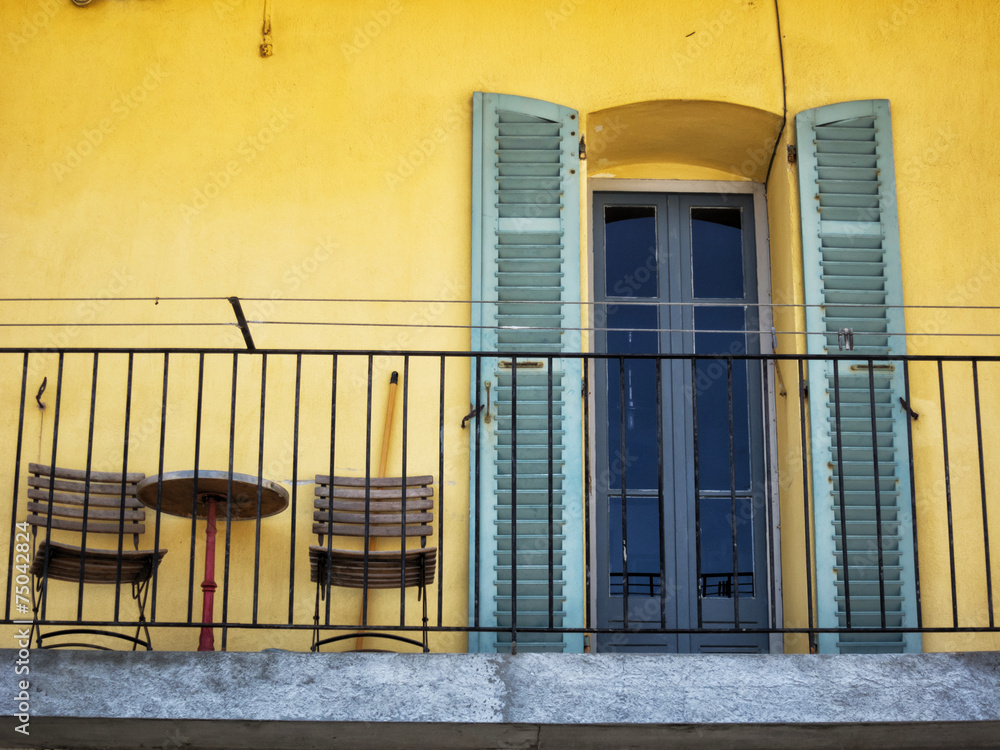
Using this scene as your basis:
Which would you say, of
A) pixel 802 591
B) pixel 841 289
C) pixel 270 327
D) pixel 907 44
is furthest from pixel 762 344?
pixel 270 327

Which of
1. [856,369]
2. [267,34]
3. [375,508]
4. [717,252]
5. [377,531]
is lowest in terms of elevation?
[377,531]

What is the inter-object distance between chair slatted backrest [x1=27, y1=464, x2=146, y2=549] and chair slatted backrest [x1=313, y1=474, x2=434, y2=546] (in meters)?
0.81

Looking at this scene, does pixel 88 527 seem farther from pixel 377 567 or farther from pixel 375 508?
pixel 377 567

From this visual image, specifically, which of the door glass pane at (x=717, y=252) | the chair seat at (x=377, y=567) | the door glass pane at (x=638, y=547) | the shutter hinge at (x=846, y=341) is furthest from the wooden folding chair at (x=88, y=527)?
the shutter hinge at (x=846, y=341)

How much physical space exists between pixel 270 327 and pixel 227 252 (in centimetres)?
44

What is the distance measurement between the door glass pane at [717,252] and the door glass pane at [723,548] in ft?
3.61

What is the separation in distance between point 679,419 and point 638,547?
0.68 metres

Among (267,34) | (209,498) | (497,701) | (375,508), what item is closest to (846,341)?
(375,508)

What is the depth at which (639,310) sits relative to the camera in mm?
6176

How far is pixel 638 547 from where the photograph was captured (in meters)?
5.84

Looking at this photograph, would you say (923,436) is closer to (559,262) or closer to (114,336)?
(559,262)

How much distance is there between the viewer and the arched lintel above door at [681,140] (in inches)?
237

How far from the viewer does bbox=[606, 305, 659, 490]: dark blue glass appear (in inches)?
234

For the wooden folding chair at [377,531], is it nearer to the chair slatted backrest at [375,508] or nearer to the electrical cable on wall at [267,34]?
the chair slatted backrest at [375,508]
